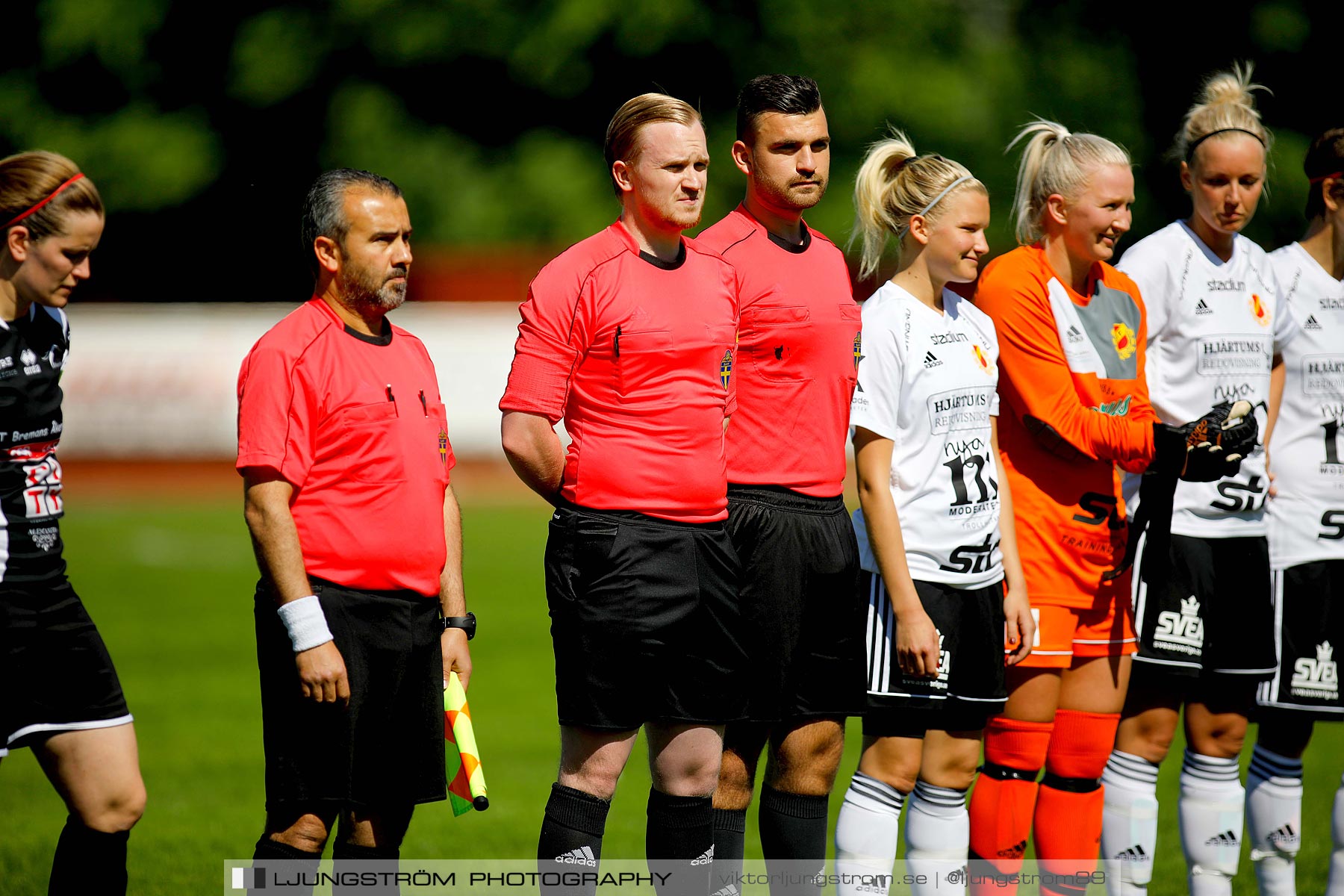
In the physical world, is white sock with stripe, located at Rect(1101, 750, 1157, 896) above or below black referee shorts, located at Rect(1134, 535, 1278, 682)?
below

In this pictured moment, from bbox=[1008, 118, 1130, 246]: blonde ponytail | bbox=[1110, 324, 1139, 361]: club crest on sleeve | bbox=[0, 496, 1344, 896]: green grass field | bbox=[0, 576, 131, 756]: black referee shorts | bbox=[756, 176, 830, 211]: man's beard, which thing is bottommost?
bbox=[0, 496, 1344, 896]: green grass field

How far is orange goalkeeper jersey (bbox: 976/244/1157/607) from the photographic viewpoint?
4719 millimetres

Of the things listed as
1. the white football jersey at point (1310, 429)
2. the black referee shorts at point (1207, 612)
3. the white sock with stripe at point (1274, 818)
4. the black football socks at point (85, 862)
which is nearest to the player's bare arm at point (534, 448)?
the black football socks at point (85, 862)

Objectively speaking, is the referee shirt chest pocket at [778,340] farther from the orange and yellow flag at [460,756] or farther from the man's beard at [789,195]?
the orange and yellow flag at [460,756]

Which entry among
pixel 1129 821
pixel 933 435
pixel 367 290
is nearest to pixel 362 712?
pixel 367 290

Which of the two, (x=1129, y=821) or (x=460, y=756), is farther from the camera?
(x=1129, y=821)

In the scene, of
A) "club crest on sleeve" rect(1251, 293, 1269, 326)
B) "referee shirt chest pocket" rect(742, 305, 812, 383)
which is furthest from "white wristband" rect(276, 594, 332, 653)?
"club crest on sleeve" rect(1251, 293, 1269, 326)

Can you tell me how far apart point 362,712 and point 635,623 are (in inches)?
31.0

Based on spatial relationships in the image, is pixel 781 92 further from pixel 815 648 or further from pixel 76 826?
pixel 76 826

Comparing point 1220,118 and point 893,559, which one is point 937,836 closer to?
point 893,559

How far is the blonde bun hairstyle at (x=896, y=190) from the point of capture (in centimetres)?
457

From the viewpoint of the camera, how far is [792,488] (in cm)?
446

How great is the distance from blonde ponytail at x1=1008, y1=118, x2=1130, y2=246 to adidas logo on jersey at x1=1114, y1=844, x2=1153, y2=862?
6.84ft

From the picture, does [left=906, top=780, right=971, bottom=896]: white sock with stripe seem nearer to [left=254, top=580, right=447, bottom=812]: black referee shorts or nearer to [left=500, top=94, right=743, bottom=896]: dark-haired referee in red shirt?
[left=500, top=94, right=743, bottom=896]: dark-haired referee in red shirt
